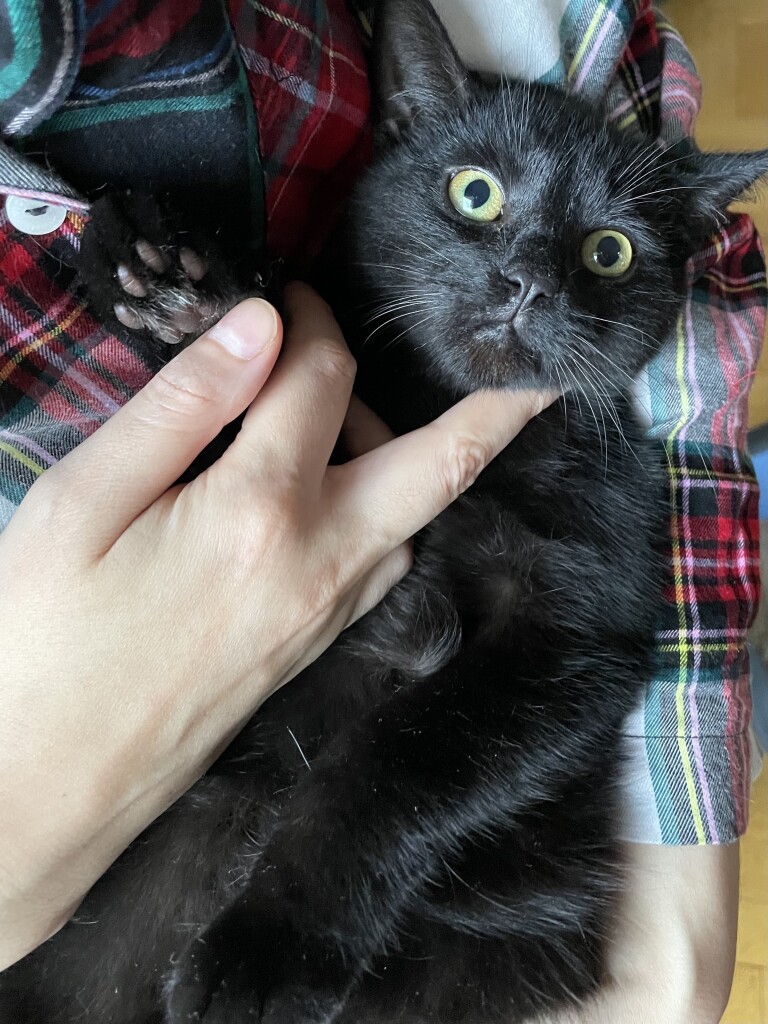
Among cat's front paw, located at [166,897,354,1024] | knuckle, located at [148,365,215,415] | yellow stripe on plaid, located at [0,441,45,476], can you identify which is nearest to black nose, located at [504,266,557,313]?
knuckle, located at [148,365,215,415]

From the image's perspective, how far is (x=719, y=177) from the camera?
3.39 ft

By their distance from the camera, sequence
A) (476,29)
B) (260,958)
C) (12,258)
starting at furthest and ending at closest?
1. (476,29)
2. (260,958)
3. (12,258)

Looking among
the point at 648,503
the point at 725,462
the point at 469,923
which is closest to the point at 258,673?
the point at 469,923

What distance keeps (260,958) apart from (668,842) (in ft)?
1.83

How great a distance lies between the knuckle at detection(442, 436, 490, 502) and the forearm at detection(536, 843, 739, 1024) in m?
0.60

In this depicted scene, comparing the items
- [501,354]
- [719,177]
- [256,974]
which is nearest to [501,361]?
[501,354]

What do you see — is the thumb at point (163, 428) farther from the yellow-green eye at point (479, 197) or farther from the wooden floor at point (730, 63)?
the wooden floor at point (730, 63)

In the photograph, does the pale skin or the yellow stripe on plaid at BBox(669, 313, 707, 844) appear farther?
the yellow stripe on plaid at BBox(669, 313, 707, 844)

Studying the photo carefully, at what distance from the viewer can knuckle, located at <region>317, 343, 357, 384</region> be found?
823 mm

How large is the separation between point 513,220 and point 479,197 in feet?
0.21

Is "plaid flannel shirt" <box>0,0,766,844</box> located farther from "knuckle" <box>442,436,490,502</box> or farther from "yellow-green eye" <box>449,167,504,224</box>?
"knuckle" <box>442,436,490,502</box>

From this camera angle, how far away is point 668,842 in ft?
3.28

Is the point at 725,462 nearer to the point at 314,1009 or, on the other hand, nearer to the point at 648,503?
the point at 648,503

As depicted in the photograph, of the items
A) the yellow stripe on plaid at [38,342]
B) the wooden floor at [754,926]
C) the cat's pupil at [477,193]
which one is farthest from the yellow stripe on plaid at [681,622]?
the wooden floor at [754,926]
